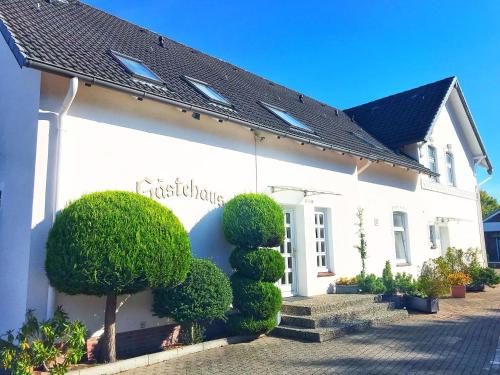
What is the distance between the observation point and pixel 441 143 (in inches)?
693

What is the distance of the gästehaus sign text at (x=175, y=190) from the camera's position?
23.5ft

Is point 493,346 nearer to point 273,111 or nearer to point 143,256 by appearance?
point 143,256

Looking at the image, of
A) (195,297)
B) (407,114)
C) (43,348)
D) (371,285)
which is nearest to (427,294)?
(371,285)

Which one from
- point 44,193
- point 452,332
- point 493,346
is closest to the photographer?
point 44,193

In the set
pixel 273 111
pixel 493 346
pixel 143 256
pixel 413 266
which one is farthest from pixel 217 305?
pixel 413 266

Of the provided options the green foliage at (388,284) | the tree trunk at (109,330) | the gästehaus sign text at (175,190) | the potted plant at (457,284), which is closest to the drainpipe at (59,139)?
the tree trunk at (109,330)

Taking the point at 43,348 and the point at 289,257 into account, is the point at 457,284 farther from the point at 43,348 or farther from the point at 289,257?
the point at 43,348

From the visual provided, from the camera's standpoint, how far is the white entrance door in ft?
32.8

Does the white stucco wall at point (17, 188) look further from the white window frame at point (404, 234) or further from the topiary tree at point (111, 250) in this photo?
the white window frame at point (404, 234)

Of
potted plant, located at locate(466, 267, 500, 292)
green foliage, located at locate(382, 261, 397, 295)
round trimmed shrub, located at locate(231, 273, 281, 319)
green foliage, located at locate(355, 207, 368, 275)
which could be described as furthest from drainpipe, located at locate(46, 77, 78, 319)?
potted plant, located at locate(466, 267, 500, 292)

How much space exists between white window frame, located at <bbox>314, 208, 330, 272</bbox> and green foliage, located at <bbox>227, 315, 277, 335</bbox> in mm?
3681

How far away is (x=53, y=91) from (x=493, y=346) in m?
8.21

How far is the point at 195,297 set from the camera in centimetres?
653

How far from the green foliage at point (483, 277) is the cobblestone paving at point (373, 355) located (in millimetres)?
6431
